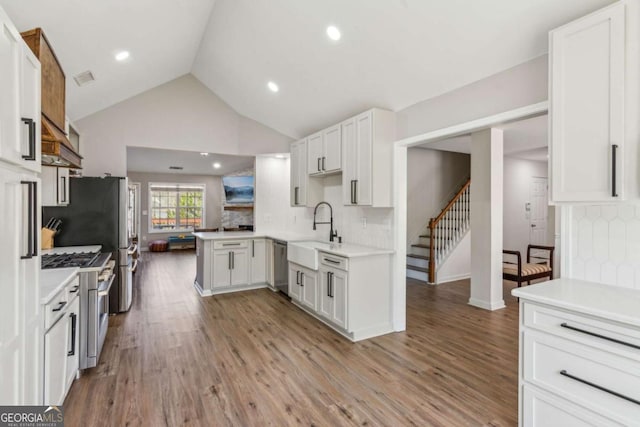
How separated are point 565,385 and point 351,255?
1965mm

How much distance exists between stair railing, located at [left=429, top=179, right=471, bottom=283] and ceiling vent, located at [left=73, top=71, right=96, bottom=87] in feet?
17.1

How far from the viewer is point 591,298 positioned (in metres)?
1.66

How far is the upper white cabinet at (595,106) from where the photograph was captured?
1593 millimetres

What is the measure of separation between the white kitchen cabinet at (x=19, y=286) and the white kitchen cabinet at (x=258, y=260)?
12.2 feet

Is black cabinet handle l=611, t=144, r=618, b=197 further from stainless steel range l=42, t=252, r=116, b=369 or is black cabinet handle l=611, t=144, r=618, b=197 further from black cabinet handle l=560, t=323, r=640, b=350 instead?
stainless steel range l=42, t=252, r=116, b=369

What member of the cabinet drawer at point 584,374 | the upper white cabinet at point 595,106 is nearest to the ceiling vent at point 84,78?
the upper white cabinet at point 595,106

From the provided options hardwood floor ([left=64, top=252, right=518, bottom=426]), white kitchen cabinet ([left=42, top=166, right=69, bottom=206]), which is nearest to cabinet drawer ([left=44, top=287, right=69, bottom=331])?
hardwood floor ([left=64, top=252, right=518, bottom=426])

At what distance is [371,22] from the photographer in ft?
8.94

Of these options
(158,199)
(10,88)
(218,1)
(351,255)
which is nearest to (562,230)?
(351,255)

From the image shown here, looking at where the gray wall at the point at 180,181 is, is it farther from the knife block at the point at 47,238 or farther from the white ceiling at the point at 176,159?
the knife block at the point at 47,238

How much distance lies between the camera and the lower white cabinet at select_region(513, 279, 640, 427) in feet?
4.68

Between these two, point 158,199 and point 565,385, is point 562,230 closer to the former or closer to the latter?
point 565,385

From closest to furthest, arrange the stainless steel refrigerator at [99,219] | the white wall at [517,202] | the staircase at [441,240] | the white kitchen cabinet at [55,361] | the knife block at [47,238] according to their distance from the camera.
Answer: the white kitchen cabinet at [55,361] < the knife block at [47,238] < the stainless steel refrigerator at [99,219] < the staircase at [441,240] < the white wall at [517,202]

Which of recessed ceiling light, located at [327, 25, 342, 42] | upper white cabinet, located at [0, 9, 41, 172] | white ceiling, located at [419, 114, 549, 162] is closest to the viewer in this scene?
upper white cabinet, located at [0, 9, 41, 172]
